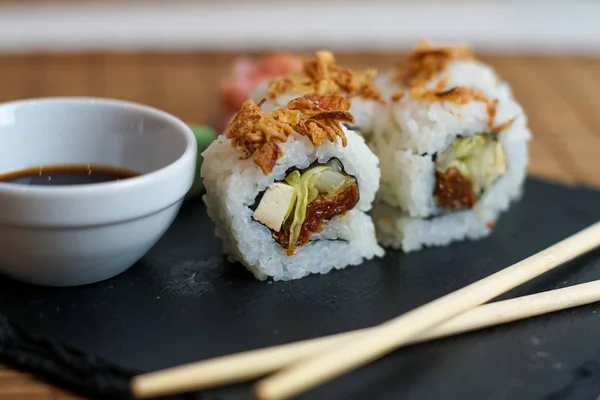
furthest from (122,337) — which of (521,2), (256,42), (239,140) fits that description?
(521,2)

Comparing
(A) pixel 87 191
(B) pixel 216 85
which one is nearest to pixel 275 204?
(A) pixel 87 191

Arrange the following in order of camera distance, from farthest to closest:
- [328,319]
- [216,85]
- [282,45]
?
1. [282,45]
2. [216,85]
3. [328,319]

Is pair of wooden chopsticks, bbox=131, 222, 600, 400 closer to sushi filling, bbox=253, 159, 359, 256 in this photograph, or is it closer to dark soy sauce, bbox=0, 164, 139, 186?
sushi filling, bbox=253, 159, 359, 256

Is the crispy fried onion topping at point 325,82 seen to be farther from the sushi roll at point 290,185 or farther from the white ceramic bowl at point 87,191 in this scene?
the white ceramic bowl at point 87,191

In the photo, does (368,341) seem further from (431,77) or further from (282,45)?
(282,45)

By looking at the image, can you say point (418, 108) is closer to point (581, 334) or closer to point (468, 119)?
point (468, 119)

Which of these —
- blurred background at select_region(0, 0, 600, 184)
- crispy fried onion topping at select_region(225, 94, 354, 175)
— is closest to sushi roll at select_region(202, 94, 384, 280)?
crispy fried onion topping at select_region(225, 94, 354, 175)

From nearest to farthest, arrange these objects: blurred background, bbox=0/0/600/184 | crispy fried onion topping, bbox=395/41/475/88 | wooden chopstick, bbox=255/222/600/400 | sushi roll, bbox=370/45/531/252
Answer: wooden chopstick, bbox=255/222/600/400, sushi roll, bbox=370/45/531/252, crispy fried onion topping, bbox=395/41/475/88, blurred background, bbox=0/0/600/184
